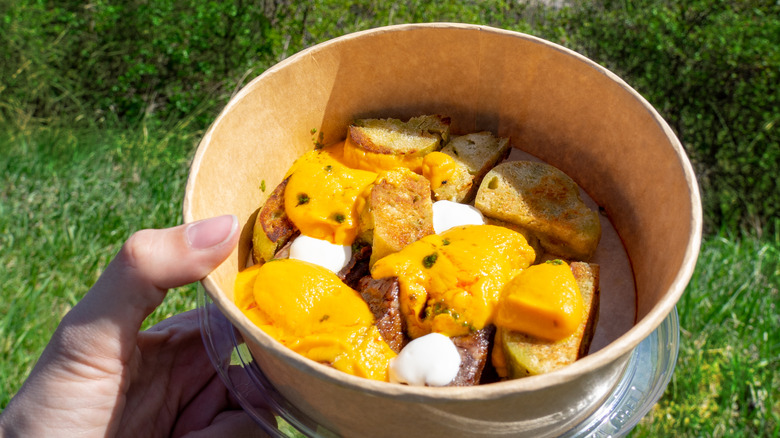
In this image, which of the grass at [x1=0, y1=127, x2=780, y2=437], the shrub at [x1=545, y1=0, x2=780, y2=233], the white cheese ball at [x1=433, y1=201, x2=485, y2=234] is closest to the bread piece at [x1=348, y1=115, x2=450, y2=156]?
the white cheese ball at [x1=433, y1=201, x2=485, y2=234]

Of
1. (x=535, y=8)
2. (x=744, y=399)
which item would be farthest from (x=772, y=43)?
(x=744, y=399)

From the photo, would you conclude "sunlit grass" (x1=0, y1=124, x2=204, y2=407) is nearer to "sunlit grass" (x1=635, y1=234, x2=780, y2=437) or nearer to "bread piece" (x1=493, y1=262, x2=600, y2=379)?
"bread piece" (x1=493, y1=262, x2=600, y2=379)

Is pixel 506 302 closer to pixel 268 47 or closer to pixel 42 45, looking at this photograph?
pixel 268 47

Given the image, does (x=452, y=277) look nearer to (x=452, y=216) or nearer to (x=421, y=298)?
(x=421, y=298)

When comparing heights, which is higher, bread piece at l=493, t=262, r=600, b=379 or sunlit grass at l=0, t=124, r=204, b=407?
bread piece at l=493, t=262, r=600, b=379

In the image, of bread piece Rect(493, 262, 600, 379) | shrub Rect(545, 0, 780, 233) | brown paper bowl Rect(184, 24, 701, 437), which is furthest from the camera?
shrub Rect(545, 0, 780, 233)

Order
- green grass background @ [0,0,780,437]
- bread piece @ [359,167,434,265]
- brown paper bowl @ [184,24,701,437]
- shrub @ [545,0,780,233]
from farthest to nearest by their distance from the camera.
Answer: shrub @ [545,0,780,233] < green grass background @ [0,0,780,437] < bread piece @ [359,167,434,265] < brown paper bowl @ [184,24,701,437]

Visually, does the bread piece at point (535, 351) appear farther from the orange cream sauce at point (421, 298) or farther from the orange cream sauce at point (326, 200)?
the orange cream sauce at point (326, 200)
